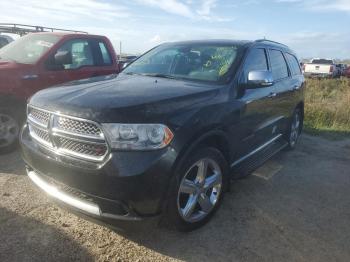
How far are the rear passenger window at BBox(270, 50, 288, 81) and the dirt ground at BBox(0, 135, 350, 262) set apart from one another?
62.3 inches

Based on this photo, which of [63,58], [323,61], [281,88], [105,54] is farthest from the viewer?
[323,61]

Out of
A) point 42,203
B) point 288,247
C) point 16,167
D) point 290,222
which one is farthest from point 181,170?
point 16,167

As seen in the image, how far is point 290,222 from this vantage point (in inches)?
143

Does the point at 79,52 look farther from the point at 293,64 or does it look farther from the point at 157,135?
the point at 157,135

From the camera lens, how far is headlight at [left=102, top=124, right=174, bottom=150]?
8.54ft

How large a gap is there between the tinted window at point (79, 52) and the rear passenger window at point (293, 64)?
11.4ft

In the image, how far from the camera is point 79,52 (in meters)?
6.21

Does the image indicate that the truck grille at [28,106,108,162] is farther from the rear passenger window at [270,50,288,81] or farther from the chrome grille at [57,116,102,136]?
the rear passenger window at [270,50,288,81]

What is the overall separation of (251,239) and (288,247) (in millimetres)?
334

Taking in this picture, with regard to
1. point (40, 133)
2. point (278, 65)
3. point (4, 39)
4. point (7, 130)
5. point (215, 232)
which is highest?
point (4, 39)

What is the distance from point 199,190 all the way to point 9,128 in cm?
332

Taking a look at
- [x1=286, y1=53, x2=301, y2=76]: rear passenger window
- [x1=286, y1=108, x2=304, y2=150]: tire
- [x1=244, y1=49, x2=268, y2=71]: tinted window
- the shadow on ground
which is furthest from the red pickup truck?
[x1=286, y1=108, x2=304, y2=150]: tire

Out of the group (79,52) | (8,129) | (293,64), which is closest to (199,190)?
(8,129)

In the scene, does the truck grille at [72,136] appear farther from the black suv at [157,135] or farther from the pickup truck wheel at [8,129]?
the pickup truck wheel at [8,129]
